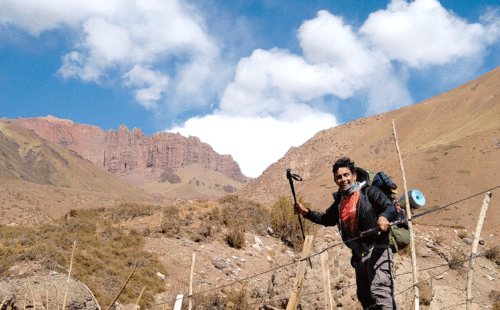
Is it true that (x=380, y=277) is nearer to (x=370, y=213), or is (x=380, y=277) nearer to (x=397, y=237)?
(x=397, y=237)

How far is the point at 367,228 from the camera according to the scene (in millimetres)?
3094

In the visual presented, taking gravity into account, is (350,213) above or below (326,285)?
above

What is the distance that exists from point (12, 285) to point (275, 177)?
69068mm

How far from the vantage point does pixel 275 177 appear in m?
73.4

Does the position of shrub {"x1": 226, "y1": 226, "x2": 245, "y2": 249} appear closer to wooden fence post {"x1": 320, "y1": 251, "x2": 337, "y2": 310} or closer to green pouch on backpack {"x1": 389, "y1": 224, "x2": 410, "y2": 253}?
wooden fence post {"x1": 320, "y1": 251, "x2": 337, "y2": 310}

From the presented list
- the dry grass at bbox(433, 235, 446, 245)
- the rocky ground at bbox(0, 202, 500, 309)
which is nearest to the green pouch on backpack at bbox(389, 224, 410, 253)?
the rocky ground at bbox(0, 202, 500, 309)

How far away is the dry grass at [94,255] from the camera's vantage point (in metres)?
6.73

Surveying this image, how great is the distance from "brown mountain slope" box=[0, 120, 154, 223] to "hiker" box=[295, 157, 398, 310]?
36.3 metres

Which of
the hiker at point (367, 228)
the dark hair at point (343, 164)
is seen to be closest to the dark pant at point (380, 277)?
the hiker at point (367, 228)

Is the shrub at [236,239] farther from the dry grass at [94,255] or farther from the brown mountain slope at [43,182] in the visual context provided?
the brown mountain slope at [43,182]

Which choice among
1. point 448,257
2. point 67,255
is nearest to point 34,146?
point 67,255

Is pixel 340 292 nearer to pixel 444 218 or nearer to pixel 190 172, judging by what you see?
pixel 444 218

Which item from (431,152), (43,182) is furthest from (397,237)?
(43,182)

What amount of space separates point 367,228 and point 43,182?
79875 millimetres
